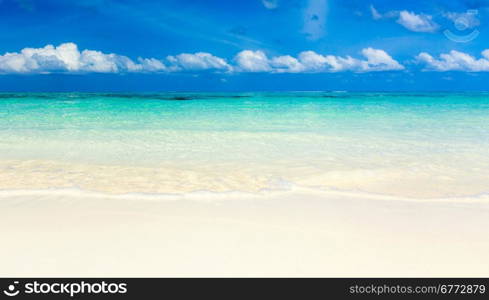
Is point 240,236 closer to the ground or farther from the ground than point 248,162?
closer to the ground

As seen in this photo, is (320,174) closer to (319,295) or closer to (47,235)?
(319,295)

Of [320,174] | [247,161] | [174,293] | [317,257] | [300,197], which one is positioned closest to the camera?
[174,293]

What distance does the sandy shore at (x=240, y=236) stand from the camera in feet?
9.34

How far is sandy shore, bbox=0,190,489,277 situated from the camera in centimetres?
285

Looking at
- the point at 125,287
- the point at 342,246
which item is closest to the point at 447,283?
the point at 342,246

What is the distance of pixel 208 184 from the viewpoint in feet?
17.2

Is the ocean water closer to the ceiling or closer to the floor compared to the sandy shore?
closer to the ceiling

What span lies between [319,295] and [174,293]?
3.19ft

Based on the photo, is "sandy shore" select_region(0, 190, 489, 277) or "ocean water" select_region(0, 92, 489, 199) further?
"ocean water" select_region(0, 92, 489, 199)

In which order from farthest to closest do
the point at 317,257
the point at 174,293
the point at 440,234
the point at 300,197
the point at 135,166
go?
1. the point at 135,166
2. the point at 300,197
3. the point at 440,234
4. the point at 317,257
5. the point at 174,293

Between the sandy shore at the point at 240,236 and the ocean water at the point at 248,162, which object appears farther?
the ocean water at the point at 248,162

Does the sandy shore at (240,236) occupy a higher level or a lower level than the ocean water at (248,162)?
lower

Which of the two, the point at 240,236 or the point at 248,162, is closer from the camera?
the point at 240,236

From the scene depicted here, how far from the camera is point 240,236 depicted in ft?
11.1
